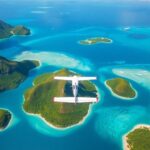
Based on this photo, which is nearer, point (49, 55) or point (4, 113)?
point (4, 113)

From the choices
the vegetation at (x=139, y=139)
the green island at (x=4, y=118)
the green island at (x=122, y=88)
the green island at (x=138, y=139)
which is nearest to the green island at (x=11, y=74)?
the green island at (x=4, y=118)

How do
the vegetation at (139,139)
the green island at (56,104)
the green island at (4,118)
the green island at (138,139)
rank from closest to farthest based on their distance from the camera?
the vegetation at (139,139) < the green island at (138,139) < the green island at (4,118) < the green island at (56,104)

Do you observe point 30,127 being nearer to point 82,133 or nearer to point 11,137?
point 11,137

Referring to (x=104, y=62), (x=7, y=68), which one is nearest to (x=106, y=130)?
(x=7, y=68)

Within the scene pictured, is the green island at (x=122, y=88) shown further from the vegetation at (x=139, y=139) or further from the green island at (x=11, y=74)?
the green island at (x=11, y=74)

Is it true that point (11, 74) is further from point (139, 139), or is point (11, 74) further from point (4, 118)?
point (139, 139)
